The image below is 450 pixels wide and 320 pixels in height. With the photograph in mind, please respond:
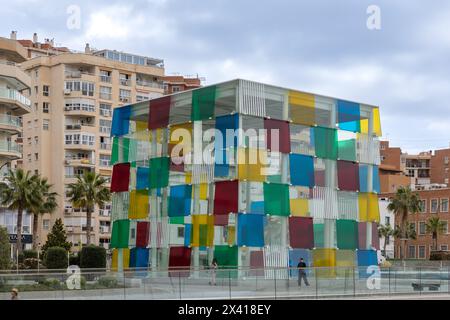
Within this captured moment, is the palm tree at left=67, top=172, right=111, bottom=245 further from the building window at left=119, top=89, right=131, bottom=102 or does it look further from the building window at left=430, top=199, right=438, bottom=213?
the building window at left=430, top=199, right=438, bottom=213

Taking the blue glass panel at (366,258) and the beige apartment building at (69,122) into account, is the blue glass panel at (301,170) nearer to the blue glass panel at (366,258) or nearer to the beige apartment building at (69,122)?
the blue glass panel at (366,258)

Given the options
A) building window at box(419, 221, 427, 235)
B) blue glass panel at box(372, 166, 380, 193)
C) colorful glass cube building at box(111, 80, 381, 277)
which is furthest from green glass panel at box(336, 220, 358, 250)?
building window at box(419, 221, 427, 235)

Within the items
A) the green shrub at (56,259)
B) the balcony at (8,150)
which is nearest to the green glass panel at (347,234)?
the green shrub at (56,259)

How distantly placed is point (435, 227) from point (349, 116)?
57.4 meters

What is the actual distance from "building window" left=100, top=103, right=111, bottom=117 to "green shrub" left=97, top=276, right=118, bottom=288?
7829 cm

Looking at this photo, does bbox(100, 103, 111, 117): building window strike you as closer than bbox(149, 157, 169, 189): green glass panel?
No

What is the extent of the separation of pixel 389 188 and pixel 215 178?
295 ft

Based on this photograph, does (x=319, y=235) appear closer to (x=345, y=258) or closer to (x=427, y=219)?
(x=345, y=258)

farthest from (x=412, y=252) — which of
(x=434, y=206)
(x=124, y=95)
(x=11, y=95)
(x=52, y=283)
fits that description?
(x=52, y=283)

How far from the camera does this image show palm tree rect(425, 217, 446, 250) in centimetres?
11164

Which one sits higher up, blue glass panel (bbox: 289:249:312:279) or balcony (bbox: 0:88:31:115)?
balcony (bbox: 0:88:31:115)

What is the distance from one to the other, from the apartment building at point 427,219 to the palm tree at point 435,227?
0.74 metres

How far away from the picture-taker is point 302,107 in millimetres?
56406

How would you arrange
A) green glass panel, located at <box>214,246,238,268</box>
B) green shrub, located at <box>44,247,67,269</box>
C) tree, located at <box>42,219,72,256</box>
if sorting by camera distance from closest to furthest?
green glass panel, located at <box>214,246,238,268</box>, green shrub, located at <box>44,247,67,269</box>, tree, located at <box>42,219,72,256</box>
